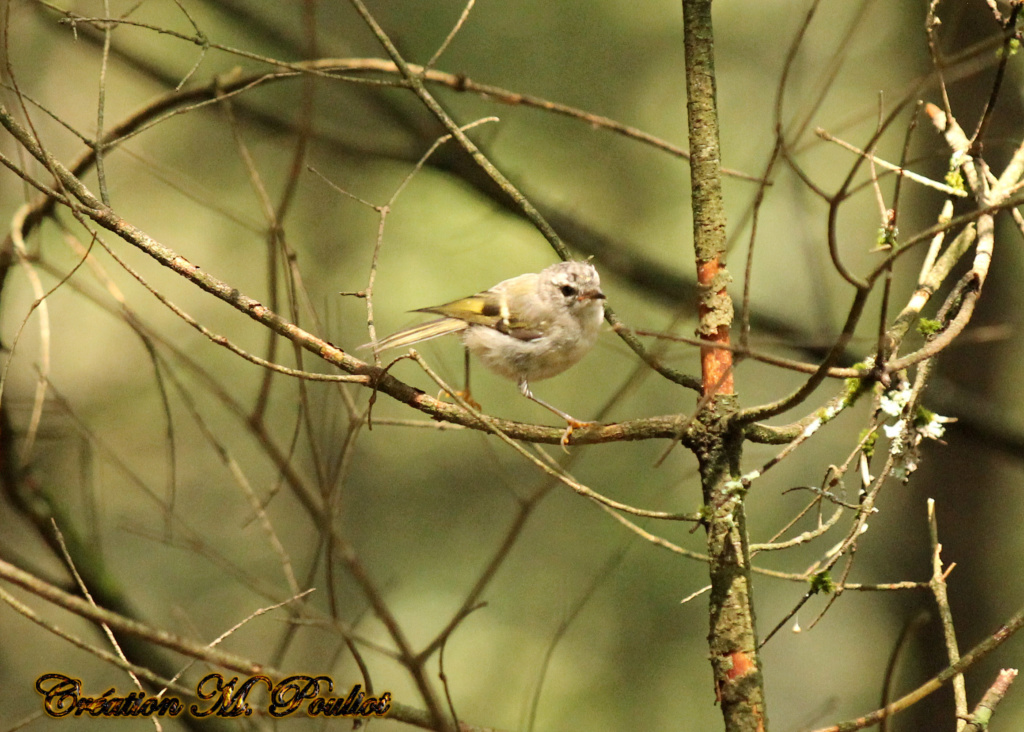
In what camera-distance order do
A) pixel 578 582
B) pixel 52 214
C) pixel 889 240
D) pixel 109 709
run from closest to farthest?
pixel 889 240, pixel 109 709, pixel 52 214, pixel 578 582

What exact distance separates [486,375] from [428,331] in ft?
7.51

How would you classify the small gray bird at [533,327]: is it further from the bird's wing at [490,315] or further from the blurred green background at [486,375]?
the blurred green background at [486,375]

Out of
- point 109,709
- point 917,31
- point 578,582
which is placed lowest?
point 109,709

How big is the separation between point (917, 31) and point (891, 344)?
547 cm

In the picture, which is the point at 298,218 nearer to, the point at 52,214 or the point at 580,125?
the point at 580,125

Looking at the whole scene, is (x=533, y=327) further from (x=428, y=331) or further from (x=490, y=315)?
(x=428, y=331)

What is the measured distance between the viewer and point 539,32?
20.9ft

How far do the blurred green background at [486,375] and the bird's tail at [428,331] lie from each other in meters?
1.58

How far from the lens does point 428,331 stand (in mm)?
3896

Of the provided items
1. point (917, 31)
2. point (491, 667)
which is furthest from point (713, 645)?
point (917, 31)

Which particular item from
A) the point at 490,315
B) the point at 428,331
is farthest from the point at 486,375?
the point at 428,331

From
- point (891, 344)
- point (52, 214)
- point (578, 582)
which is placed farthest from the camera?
point (578, 582)

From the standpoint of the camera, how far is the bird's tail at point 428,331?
3818 mm

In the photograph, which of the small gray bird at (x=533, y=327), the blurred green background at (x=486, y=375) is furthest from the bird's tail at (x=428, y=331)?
the blurred green background at (x=486, y=375)
